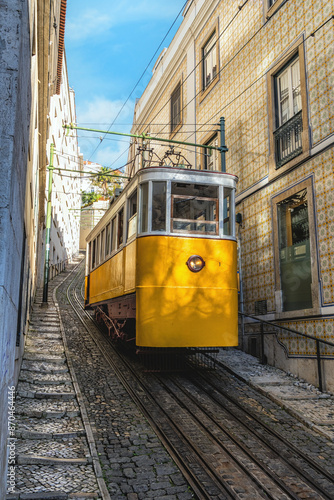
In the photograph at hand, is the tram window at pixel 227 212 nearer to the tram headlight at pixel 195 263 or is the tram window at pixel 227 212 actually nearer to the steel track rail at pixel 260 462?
the tram headlight at pixel 195 263

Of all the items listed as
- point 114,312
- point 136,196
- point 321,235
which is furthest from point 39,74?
point 321,235

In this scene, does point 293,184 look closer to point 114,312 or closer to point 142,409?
point 114,312

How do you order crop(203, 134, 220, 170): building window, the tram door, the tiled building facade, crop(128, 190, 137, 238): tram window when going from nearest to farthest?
the tiled building facade
crop(128, 190, 137, 238): tram window
the tram door
crop(203, 134, 220, 170): building window

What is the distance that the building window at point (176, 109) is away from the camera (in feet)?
56.6

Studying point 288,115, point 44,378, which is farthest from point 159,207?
point 288,115

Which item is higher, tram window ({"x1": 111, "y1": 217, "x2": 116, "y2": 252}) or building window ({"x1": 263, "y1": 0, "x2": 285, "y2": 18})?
building window ({"x1": 263, "y1": 0, "x2": 285, "y2": 18})

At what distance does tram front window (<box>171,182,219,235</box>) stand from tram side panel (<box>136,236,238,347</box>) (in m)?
0.26

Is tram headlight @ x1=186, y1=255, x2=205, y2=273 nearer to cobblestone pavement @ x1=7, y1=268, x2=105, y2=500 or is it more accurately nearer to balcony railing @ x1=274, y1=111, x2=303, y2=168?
cobblestone pavement @ x1=7, y1=268, x2=105, y2=500

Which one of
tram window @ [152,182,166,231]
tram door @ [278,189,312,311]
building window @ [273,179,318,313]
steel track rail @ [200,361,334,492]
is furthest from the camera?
tram door @ [278,189,312,311]

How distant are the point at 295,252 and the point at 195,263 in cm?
265

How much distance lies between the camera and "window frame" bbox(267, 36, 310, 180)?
29.0 feet

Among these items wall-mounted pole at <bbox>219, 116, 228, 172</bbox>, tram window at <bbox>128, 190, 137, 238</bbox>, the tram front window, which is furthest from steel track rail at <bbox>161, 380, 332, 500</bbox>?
wall-mounted pole at <bbox>219, 116, 228, 172</bbox>

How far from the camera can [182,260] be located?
25.1 feet

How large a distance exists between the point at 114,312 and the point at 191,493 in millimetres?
6112
